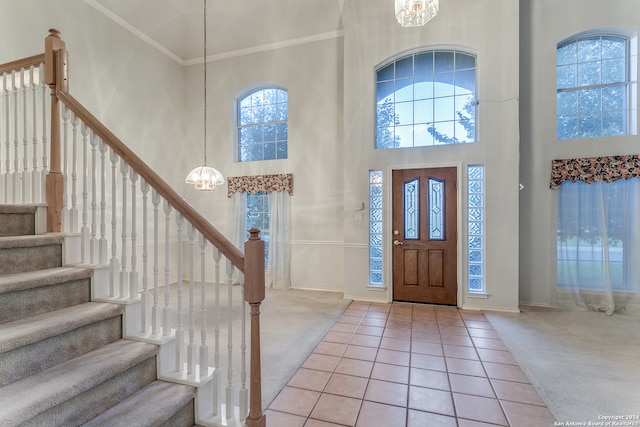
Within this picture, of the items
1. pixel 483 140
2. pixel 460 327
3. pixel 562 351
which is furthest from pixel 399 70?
pixel 562 351

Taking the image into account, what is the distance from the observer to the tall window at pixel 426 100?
450 centimetres

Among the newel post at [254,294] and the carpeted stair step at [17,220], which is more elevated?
the carpeted stair step at [17,220]

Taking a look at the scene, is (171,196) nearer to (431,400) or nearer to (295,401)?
(295,401)

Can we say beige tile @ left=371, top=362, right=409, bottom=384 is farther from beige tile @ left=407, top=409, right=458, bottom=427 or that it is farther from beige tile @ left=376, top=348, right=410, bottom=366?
beige tile @ left=407, top=409, right=458, bottom=427

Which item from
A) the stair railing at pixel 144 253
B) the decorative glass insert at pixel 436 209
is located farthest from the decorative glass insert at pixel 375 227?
the stair railing at pixel 144 253

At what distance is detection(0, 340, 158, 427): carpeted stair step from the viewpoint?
116 centimetres

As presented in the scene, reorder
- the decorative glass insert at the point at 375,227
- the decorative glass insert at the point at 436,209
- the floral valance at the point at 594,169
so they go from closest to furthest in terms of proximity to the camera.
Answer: the floral valance at the point at 594,169 < the decorative glass insert at the point at 436,209 < the decorative glass insert at the point at 375,227

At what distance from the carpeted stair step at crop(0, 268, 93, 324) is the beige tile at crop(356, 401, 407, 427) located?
6.10 feet

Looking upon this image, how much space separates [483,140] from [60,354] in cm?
482

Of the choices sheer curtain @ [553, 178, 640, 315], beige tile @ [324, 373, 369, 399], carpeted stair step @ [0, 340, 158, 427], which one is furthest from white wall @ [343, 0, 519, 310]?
carpeted stair step @ [0, 340, 158, 427]

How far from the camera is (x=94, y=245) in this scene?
193cm

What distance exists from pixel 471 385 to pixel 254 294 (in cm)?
190

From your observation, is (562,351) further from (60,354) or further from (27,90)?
(27,90)

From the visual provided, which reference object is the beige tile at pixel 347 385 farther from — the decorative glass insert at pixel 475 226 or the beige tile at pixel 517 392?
the decorative glass insert at pixel 475 226
